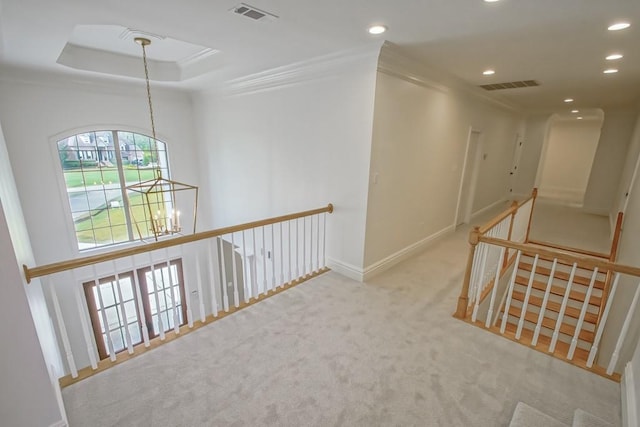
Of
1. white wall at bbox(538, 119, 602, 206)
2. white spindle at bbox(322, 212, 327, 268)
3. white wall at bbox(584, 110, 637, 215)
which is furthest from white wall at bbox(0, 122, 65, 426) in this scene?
white wall at bbox(538, 119, 602, 206)

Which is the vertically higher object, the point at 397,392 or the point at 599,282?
the point at 397,392

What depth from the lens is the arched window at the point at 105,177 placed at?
4.82 metres

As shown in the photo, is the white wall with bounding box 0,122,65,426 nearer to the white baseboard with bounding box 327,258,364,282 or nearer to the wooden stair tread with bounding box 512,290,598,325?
the white baseboard with bounding box 327,258,364,282

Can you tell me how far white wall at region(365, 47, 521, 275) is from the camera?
327cm

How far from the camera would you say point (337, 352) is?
2332 millimetres

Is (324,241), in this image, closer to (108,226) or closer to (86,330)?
(86,330)

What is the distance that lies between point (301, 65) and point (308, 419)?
11.7ft

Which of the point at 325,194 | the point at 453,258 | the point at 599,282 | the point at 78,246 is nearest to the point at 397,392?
the point at 325,194

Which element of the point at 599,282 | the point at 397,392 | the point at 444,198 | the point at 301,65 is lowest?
the point at 599,282

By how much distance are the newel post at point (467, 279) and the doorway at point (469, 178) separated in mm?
3072

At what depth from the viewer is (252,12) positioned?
2184 millimetres

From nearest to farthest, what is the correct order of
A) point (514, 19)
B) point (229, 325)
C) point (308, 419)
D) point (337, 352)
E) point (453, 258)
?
point (308, 419)
point (514, 19)
point (337, 352)
point (229, 325)
point (453, 258)

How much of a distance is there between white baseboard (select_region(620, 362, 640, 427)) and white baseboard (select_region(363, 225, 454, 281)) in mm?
2236

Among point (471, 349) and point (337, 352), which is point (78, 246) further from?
point (471, 349)
